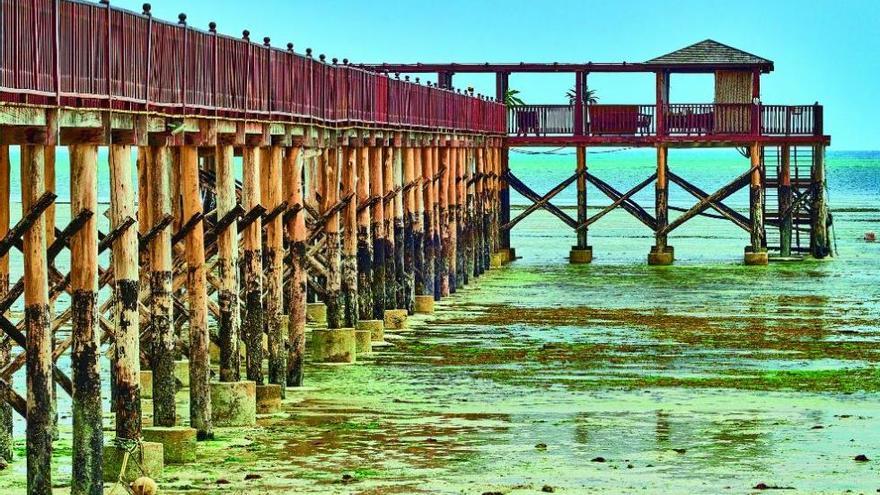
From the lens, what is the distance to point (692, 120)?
183 feet

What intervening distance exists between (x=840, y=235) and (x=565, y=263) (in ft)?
71.6

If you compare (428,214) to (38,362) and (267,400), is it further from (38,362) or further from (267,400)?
(38,362)

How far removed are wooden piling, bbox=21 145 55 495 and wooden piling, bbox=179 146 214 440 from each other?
177 inches

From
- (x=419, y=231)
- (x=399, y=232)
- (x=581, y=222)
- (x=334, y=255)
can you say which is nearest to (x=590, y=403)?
(x=334, y=255)

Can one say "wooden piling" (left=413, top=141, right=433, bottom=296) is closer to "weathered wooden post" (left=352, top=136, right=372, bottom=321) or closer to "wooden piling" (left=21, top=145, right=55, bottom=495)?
"weathered wooden post" (left=352, top=136, right=372, bottom=321)

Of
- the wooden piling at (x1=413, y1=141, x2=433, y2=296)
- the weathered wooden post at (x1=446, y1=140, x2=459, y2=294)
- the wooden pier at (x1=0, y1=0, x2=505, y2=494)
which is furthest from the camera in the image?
the weathered wooden post at (x1=446, y1=140, x2=459, y2=294)

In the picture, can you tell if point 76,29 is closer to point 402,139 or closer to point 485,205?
point 402,139

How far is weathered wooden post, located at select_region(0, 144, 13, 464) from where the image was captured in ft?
63.3

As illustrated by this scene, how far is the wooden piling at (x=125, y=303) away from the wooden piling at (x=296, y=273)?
7969 mm

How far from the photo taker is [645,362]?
101ft

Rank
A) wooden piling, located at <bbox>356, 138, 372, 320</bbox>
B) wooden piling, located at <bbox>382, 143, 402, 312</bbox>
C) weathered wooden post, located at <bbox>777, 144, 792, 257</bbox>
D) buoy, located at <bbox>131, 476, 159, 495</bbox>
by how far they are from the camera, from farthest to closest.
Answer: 1. weathered wooden post, located at <bbox>777, 144, 792, 257</bbox>
2. wooden piling, located at <bbox>382, 143, 402, 312</bbox>
3. wooden piling, located at <bbox>356, 138, 372, 320</bbox>
4. buoy, located at <bbox>131, 476, 159, 495</bbox>

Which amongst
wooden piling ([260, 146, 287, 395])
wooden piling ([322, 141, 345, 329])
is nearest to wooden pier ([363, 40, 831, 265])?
wooden piling ([322, 141, 345, 329])

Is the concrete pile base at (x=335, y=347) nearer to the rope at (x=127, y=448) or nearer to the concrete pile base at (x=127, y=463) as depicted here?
the concrete pile base at (x=127, y=463)

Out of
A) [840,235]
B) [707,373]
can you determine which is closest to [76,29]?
[707,373]
